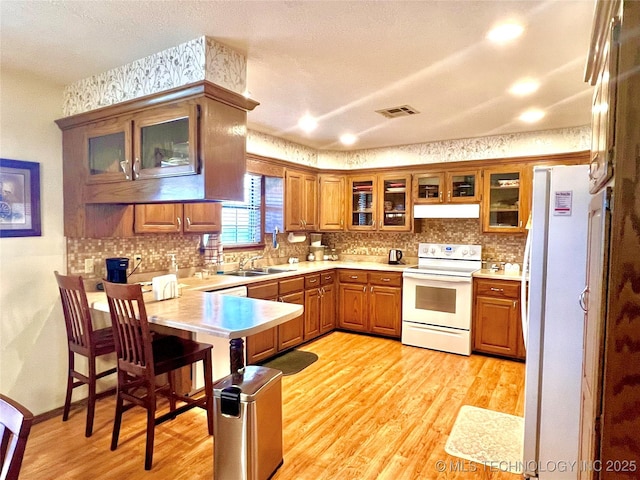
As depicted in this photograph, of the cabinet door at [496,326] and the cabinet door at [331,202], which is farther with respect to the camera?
the cabinet door at [331,202]

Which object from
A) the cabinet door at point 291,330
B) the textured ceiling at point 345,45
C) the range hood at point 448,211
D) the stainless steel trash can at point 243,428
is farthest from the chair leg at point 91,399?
the range hood at point 448,211

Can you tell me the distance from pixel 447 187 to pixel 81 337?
155 inches

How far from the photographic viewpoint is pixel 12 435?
1071mm

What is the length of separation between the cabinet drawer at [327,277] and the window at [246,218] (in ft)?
2.80

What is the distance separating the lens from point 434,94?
118 inches

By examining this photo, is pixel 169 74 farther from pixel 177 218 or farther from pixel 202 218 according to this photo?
pixel 202 218

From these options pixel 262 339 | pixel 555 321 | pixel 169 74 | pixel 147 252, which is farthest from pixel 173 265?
pixel 555 321

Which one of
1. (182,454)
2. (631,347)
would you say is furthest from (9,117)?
(631,347)

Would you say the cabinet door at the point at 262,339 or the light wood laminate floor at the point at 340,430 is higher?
the cabinet door at the point at 262,339

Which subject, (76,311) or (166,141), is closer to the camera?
(166,141)

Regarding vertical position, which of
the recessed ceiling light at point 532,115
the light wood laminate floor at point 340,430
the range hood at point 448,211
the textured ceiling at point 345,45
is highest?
the recessed ceiling light at point 532,115

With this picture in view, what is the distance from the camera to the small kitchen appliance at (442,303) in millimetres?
4164

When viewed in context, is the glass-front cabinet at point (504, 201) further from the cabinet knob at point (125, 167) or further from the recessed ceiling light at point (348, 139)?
the cabinet knob at point (125, 167)

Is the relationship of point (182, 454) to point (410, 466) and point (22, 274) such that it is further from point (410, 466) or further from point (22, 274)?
point (22, 274)
